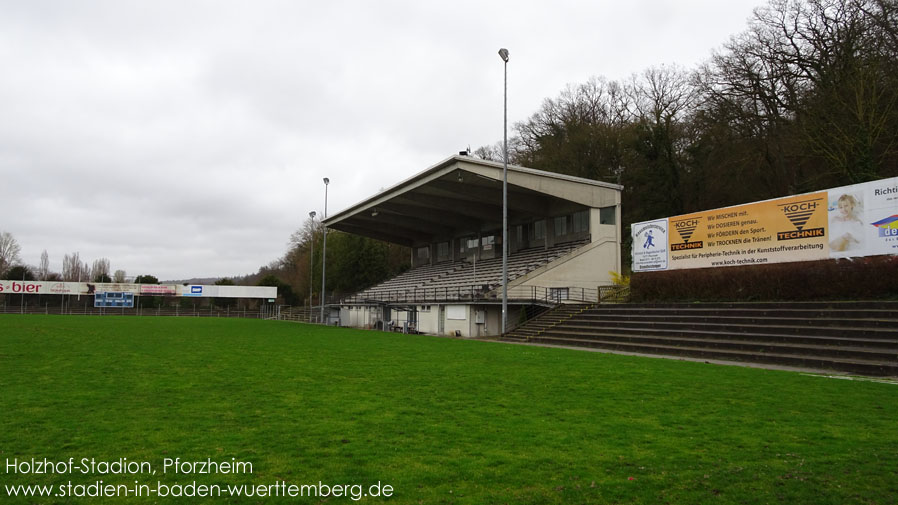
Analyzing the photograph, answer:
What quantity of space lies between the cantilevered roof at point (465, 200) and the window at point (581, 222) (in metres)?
0.73

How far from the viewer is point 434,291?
4053 cm

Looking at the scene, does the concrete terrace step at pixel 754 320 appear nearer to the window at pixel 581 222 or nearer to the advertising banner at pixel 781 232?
the advertising banner at pixel 781 232

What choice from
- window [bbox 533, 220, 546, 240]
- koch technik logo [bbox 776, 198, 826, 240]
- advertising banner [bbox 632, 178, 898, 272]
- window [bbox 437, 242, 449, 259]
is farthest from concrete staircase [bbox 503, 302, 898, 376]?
window [bbox 437, 242, 449, 259]

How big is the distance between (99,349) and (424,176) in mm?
23032

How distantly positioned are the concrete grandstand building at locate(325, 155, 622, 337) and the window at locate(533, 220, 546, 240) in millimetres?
72

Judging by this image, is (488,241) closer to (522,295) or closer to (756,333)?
(522,295)

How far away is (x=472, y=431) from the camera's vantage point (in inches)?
281

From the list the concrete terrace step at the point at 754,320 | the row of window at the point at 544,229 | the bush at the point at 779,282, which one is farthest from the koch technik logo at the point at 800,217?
the row of window at the point at 544,229

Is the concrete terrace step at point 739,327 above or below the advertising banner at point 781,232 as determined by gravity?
below

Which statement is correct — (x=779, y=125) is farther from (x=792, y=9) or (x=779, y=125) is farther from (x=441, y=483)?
(x=441, y=483)

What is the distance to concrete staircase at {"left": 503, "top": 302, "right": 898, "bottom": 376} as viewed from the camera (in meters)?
15.3

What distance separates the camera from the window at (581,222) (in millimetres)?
37250

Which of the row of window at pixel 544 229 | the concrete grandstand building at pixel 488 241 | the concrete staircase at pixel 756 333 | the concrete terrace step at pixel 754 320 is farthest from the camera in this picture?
the row of window at pixel 544 229

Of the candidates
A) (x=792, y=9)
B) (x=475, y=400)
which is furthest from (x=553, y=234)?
(x=475, y=400)
